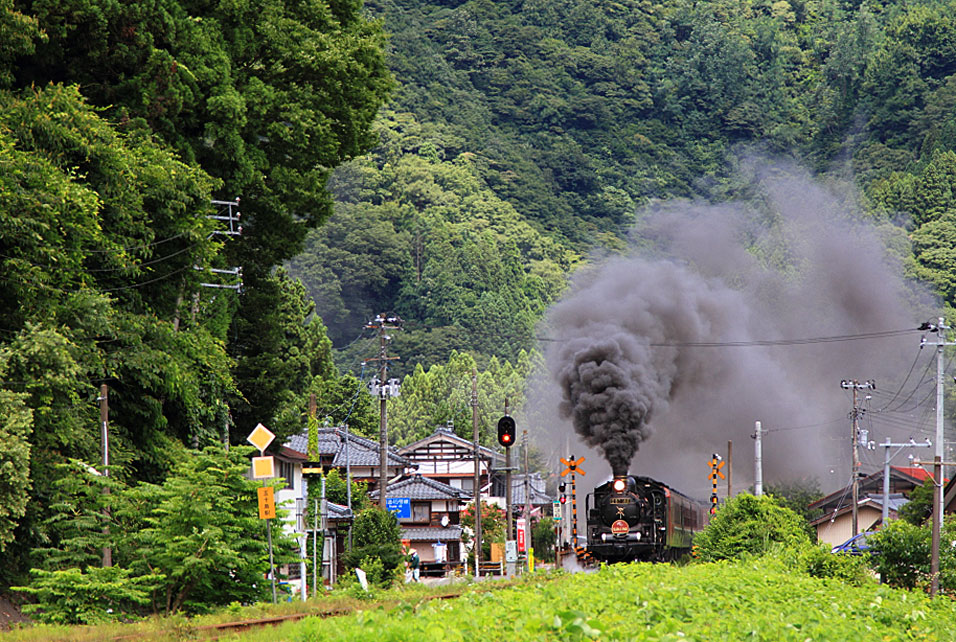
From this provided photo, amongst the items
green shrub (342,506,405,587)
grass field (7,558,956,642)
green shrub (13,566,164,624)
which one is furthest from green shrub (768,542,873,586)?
green shrub (342,506,405,587)

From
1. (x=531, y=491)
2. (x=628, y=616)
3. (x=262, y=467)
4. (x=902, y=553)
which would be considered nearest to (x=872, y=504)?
(x=902, y=553)

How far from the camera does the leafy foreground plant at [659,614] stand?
898 centimetres

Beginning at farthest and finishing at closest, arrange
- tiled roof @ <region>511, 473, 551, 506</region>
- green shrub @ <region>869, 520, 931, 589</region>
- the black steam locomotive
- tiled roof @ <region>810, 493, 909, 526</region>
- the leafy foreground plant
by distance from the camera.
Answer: tiled roof @ <region>511, 473, 551, 506</region> → tiled roof @ <region>810, 493, 909, 526</region> → the black steam locomotive → green shrub @ <region>869, 520, 931, 589</region> → the leafy foreground plant

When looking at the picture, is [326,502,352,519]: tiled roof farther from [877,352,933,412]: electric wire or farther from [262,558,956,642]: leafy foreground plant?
[877,352,933,412]: electric wire

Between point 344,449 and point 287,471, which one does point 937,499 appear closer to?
point 287,471

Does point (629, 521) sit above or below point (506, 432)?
below

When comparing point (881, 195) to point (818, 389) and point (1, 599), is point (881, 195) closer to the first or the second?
point (818, 389)

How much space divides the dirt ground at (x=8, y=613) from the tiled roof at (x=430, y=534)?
38.0m

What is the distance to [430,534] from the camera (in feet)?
189

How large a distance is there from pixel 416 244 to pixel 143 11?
100314 millimetres

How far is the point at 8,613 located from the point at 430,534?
1552 inches

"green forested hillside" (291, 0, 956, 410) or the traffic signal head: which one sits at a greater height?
"green forested hillside" (291, 0, 956, 410)

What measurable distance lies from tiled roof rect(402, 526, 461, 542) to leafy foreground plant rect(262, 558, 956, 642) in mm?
40093

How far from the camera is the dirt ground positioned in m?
18.4
